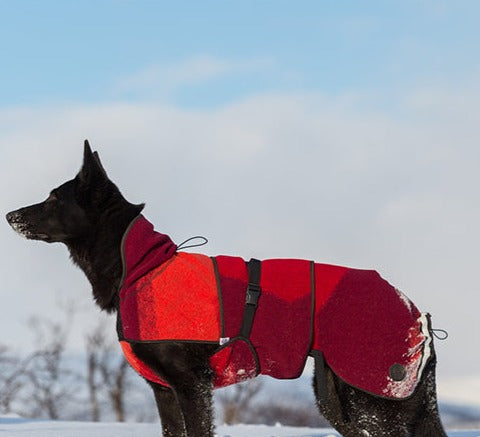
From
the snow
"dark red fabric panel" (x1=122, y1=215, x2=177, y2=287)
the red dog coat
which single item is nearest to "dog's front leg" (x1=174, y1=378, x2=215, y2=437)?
the red dog coat

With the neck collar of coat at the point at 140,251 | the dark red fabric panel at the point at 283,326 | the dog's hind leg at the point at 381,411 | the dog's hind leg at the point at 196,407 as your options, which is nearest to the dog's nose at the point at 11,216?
the neck collar of coat at the point at 140,251

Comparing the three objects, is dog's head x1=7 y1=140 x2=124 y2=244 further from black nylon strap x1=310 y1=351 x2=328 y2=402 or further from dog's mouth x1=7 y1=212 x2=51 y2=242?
black nylon strap x1=310 y1=351 x2=328 y2=402

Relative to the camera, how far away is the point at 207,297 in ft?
16.0

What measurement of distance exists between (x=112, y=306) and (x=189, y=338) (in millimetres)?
586

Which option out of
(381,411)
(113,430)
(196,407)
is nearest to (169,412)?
(196,407)

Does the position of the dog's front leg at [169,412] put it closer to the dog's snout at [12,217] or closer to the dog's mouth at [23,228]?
the dog's mouth at [23,228]

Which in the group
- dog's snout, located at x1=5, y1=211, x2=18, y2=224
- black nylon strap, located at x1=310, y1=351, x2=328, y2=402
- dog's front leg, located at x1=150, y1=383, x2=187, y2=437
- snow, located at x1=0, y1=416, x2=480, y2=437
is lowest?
snow, located at x1=0, y1=416, x2=480, y2=437

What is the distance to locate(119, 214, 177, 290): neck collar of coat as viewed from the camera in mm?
4965

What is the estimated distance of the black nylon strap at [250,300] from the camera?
4832mm

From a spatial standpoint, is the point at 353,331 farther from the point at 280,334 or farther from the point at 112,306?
the point at 112,306

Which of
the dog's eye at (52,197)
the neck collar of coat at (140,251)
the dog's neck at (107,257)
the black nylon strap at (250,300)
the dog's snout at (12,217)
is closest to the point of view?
the black nylon strap at (250,300)

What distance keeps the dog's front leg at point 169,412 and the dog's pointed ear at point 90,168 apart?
1.30 m

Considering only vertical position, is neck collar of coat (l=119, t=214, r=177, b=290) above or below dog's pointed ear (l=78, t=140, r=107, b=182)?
below

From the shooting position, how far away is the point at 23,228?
17.5ft
